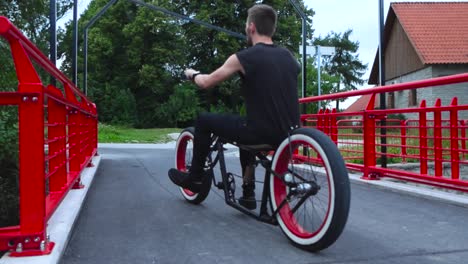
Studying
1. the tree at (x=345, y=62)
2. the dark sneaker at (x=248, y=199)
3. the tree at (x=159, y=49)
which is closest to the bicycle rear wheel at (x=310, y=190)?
the dark sneaker at (x=248, y=199)

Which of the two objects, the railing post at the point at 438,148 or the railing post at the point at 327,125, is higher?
the railing post at the point at 327,125

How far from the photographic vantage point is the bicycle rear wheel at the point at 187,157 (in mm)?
4730

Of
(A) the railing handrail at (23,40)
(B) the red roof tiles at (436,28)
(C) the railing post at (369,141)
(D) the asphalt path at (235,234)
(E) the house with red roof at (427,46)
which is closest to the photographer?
(A) the railing handrail at (23,40)

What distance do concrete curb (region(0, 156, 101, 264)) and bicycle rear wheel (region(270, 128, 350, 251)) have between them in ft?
4.59

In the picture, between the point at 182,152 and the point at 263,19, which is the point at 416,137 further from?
the point at 263,19

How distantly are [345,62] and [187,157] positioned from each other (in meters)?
73.2

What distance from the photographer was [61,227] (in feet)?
11.4

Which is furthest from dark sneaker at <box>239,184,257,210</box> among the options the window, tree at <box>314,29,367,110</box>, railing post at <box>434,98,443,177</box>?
tree at <box>314,29,367,110</box>

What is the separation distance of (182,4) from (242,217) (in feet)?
141

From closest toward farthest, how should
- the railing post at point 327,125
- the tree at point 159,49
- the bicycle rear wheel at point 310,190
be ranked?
1. the bicycle rear wheel at point 310,190
2. the railing post at point 327,125
3. the tree at point 159,49

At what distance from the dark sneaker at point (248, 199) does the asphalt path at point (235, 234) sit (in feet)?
0.48

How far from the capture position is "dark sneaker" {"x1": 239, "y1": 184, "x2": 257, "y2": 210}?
399 centimetres

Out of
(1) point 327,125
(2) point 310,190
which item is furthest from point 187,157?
(1) point 327,125

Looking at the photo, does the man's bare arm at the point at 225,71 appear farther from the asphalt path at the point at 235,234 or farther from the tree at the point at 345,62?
the tree at the point at 345,62
